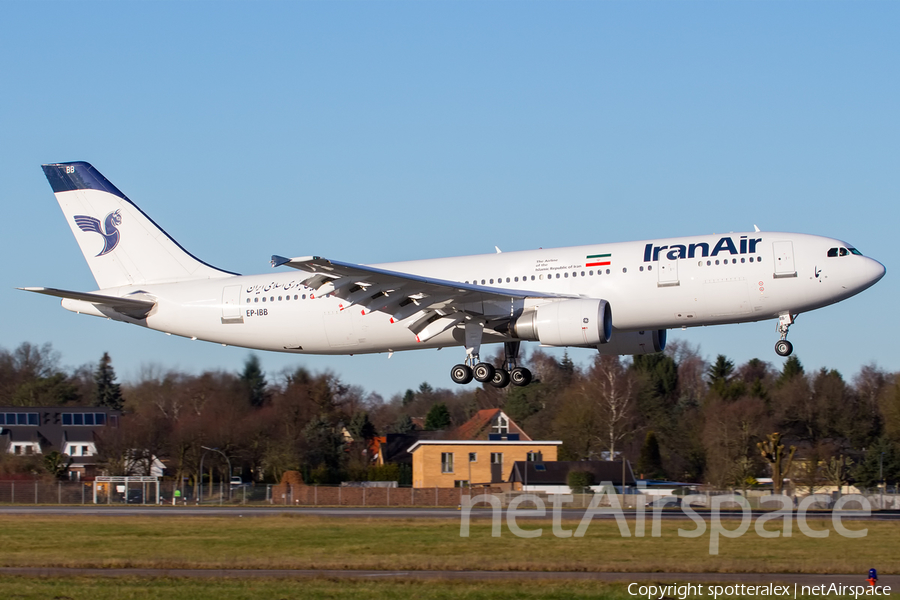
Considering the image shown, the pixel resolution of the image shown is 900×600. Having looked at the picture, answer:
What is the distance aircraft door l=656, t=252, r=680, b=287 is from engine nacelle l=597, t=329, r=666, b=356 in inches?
178

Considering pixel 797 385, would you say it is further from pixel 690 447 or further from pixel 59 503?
pixel 59 503

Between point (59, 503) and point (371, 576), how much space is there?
3830 centimetres

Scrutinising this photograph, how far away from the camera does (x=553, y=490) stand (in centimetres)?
6669

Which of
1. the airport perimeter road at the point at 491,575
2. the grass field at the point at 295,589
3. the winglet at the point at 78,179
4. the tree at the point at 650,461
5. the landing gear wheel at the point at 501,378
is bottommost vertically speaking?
the tree at the point at 650,461

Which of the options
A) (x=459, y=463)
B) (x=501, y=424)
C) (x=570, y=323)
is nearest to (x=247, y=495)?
(x=459, y=463)

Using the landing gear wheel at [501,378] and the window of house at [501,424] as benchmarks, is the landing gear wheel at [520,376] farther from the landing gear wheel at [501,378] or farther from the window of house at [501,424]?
the window of house at [501,424]

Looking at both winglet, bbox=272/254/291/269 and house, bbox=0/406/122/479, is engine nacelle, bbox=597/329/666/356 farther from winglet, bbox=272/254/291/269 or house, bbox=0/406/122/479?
house, bbox=0/406/122/479

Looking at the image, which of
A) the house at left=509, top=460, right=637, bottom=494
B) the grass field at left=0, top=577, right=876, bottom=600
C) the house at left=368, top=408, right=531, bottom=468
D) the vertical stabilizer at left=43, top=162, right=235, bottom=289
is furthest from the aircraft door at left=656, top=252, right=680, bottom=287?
the house at left=368, top=408, right=531, bottom=468

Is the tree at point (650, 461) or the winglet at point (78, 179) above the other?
the winglet at point (78, 179)

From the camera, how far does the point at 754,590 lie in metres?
21.7

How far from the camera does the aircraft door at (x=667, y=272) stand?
3347 cm

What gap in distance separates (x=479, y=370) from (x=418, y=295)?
347cm

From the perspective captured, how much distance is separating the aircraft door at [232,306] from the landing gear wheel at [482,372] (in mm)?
9077

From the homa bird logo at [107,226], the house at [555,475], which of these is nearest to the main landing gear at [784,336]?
the homa bird logo at [107,226]
